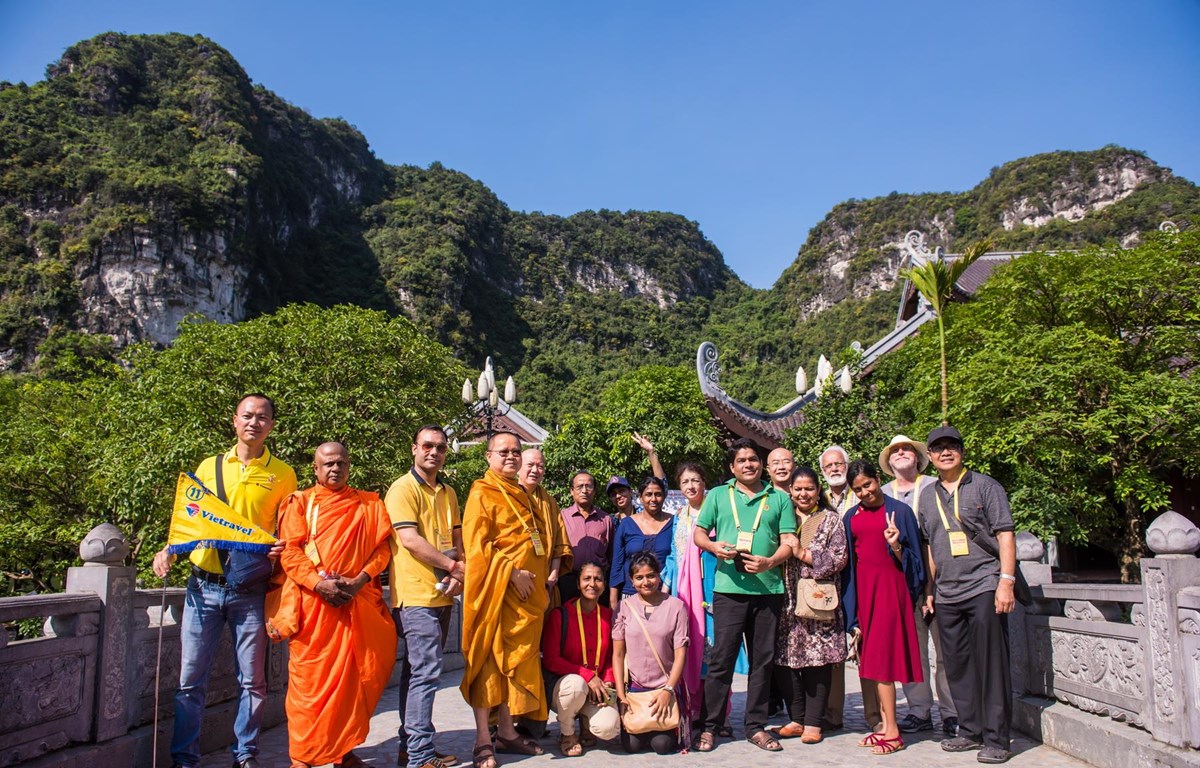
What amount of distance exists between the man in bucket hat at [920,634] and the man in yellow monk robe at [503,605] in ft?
7.06

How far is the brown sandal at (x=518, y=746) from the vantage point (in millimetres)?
4578

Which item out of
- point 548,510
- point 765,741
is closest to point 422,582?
point 548,510

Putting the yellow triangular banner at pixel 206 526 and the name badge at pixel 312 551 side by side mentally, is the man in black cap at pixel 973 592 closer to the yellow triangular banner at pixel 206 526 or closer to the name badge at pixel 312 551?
the name badge at pixel 312 551

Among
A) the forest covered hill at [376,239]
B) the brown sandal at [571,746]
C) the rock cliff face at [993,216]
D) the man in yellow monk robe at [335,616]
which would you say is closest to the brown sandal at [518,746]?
the brown sandal at [571,746]

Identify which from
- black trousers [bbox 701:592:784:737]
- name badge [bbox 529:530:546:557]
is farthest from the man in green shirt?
name badge [bbox 529:530:546:557]

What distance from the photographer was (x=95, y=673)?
A: 13.2 ft

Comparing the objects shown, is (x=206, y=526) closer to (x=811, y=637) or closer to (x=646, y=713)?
(x=646, y=713)

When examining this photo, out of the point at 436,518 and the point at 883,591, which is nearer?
the point at 436,518

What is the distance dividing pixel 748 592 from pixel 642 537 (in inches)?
30.0

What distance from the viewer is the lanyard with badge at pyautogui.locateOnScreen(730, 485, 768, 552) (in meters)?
4.77

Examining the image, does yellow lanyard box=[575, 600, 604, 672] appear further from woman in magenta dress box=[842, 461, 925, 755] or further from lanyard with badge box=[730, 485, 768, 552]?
woman in magenta dress box=[842, 461, 925, 755]

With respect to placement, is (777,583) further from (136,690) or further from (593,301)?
(593,301)

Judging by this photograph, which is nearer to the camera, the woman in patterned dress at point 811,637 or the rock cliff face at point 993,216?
the woman in patterned dress at point 811,637

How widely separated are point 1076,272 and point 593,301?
2639 inches
